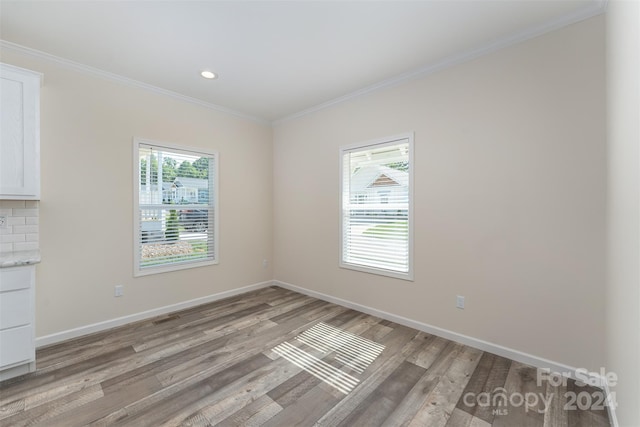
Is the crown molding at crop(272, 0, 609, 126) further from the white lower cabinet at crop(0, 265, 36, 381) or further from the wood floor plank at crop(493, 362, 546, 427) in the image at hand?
the white lower cabinet at crop(0, 265, 36, 381)

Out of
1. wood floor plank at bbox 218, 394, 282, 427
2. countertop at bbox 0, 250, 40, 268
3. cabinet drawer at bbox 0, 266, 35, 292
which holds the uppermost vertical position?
countertop at bbox 0, 250, 40, 268

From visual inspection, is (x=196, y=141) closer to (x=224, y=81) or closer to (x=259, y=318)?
(x=224, y=81)

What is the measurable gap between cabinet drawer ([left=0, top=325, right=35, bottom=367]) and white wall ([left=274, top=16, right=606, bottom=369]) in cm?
320

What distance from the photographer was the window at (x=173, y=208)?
3.28 m

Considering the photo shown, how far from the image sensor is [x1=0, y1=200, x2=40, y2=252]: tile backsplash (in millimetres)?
2385

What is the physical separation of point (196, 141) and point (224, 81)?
98 centimetres

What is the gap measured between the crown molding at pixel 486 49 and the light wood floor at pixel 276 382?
9.18ft

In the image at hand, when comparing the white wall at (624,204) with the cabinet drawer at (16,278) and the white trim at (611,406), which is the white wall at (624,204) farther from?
the cabinet drawer at (16,278)

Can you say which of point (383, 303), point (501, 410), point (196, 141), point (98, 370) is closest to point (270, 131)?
point (196, 141)

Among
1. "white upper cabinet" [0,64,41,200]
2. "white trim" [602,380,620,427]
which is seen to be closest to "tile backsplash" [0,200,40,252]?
"white upper cabinet" [0,64,41,200]

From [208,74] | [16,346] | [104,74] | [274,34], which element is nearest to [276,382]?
[16,346]

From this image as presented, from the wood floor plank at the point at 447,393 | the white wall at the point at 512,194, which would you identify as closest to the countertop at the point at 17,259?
the wood floor plank at the point at 447,393

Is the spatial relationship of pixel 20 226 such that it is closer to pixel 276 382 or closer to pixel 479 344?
pixel 276 382

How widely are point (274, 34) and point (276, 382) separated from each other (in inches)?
114
